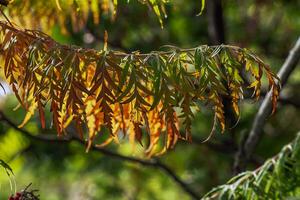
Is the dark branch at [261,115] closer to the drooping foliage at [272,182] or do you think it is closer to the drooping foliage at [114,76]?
the drooping foliage at [272,182]

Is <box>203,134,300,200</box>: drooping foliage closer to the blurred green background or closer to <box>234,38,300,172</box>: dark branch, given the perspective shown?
<box>234,38,300,172</box>: dark branch

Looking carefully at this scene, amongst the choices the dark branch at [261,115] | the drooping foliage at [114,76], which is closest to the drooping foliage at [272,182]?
the dark branch at [261,115]

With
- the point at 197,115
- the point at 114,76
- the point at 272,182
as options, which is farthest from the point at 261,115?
the point at 197,115

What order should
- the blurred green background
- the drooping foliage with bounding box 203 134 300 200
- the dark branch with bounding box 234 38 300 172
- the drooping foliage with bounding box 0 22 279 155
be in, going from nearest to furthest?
the drooping foliage with bounding box 0 22 279 155, the drooping foliage with bounding box 203 134 300 200, the dark branch with bounding box 234 38 300 172, the blurred green background

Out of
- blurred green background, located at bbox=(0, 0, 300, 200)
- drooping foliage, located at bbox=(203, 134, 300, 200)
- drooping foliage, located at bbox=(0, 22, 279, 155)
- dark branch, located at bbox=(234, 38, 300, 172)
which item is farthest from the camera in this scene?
blurred green background, located at bbox=(0, 0, 300, 200)

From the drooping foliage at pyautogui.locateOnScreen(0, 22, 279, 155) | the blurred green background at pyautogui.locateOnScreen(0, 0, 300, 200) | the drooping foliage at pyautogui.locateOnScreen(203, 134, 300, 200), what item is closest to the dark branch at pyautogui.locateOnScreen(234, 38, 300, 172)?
the drooping foliage at pyautogui.locateOnScreen(203, 134, 300, 200)

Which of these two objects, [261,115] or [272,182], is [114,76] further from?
[261,115]
